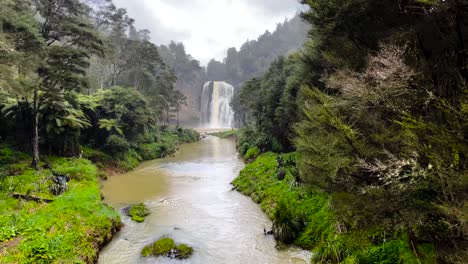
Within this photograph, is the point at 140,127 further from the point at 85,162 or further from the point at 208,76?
the point at 208,76

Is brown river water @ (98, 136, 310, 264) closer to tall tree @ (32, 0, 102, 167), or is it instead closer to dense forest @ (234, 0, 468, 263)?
dense forest @ (234, 0, 468, 263)

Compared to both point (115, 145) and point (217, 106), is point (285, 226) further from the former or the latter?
point (217, 106)

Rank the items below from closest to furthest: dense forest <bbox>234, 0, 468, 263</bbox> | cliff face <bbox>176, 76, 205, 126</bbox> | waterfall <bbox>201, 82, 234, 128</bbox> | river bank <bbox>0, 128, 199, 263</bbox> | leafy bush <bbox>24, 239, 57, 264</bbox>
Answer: dense forest <bbox>234, 0, 468, 263</bbox> < leafy bush <bbox>24, 239, 57, 264</bbox> < river bank <bbox>0, 128, 199, 263</bbox> < waterfall <bbox>201, 82, 234, 128</bbox> < cliff face <bbox>176, 76, 205, 126</bbox>

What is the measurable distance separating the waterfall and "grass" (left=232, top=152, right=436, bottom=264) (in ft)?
224

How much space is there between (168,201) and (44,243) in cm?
921

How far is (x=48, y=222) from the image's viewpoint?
11008 mm

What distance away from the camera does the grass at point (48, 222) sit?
359 inches

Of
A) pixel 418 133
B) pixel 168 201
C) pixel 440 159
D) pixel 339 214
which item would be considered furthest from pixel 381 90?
pixel 168 201

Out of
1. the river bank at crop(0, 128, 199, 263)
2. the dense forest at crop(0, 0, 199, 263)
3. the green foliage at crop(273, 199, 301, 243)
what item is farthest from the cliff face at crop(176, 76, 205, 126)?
the green foliage at crop(273, 199, 301, 243)

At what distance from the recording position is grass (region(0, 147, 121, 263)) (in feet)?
29.9

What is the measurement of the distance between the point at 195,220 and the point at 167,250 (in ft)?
13.1

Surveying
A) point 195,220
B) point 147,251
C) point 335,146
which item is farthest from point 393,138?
point 195,220

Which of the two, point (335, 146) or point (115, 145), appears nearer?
point (335, 146)

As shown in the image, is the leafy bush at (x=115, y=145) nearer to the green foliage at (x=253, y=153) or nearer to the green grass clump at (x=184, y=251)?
the green foliage at (x=253, y=153)
